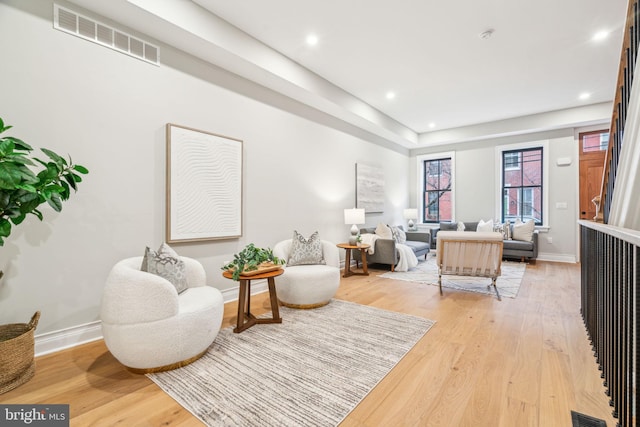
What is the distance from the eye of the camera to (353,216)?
5.19 metres

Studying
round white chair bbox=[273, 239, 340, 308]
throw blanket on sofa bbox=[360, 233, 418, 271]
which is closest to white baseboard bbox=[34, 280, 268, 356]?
round white chair bbox=[273, 239, 340, 308]

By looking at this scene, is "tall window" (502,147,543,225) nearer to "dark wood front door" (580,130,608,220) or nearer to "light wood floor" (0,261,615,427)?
"dark wood front door" (580,130,608,220)

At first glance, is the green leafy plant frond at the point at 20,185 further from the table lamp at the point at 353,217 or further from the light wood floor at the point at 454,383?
the table lamp at the point at 353,217

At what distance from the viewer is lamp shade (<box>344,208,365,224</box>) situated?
5.18m

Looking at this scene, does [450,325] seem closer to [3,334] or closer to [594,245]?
[594,245]

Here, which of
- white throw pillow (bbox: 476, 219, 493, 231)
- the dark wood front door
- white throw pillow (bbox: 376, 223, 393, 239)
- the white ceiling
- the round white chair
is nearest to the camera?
the white ceiling

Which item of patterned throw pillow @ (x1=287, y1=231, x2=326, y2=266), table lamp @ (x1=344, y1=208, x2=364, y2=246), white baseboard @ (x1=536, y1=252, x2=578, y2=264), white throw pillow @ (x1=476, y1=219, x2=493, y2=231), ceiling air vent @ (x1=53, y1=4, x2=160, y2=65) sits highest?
ceiling air vent @ (x1=53, y1=4, x2=160, y2=65)

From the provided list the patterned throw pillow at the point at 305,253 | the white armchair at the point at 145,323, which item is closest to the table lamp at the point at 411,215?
the patterned throw pillow at the point at 305,253

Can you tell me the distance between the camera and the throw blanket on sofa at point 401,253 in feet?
17.6

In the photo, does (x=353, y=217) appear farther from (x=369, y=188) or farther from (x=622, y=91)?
(x=622, y=91)

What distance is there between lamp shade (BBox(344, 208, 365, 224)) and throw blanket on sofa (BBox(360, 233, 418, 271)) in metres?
0.51

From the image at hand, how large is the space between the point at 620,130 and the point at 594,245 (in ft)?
2.77

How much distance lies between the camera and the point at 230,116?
369 cm

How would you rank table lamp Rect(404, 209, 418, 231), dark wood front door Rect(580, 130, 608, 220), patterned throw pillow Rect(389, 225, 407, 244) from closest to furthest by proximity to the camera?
patterned throw pillow Rect(389, 225, 407, 244) → dark wood front door Rect(580, 130, 608, 220) → table lamp Rect(404, 209, 418, 231)
